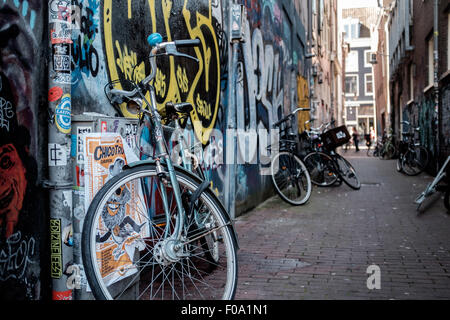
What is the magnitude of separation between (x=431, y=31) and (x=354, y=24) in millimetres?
43715

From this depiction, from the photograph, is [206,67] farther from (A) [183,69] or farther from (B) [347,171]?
(B) [347,171]

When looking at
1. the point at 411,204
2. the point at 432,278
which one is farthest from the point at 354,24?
the point at 432,278

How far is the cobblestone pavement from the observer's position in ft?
11.2

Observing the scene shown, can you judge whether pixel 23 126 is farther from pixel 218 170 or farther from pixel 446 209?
pixel 446 209

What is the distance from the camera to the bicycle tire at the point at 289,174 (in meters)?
7.29

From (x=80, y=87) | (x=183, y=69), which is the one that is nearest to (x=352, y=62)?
(x=183, y=69)

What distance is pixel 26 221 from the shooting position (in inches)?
97.9

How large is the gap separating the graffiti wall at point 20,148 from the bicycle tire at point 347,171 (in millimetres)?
7356

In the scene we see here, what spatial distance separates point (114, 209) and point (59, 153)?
43cm

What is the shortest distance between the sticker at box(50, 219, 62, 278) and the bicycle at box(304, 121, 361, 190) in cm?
684

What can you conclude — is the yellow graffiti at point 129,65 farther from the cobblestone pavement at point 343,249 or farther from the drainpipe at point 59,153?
the cobblestone pavement at point 343,249

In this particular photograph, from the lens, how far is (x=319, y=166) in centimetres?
903
